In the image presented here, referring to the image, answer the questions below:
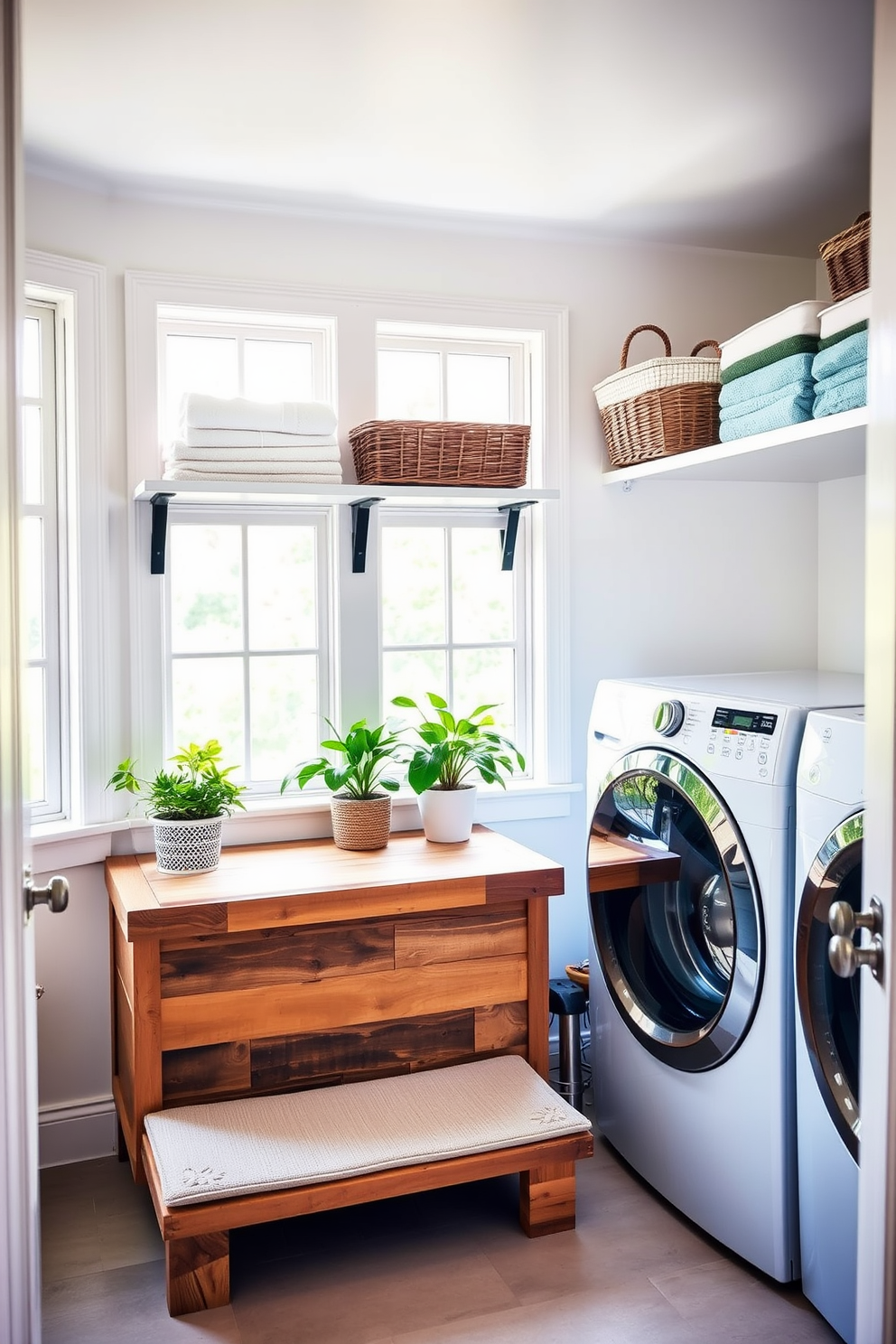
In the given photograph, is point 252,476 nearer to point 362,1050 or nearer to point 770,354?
point 770,354

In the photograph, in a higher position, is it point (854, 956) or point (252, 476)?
point (252, 476)

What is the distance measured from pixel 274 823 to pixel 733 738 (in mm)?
1170

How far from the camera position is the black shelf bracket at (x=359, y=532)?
269 centimetres

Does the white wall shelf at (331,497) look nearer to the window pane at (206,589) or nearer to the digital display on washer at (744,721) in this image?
the window pane at (206,589)

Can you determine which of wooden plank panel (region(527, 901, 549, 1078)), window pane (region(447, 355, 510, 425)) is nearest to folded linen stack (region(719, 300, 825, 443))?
window pane (region(447, 355, 510, 425))

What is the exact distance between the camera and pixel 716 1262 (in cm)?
213

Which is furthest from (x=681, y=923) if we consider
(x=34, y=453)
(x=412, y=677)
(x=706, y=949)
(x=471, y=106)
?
(x=34, y=453)

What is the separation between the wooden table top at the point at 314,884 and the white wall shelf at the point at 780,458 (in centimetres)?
100

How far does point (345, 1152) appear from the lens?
2.04 metres

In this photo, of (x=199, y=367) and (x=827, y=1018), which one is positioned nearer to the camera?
(x=827, y=1018)

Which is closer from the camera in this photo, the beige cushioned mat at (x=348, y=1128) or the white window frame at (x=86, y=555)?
the beige cushioned mat at (x=348, y=1128)

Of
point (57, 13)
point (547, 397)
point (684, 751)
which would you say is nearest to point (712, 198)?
point (547, 397)

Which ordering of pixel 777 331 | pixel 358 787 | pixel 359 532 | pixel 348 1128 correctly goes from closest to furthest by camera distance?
pixel 348 1128 → pixel 777 331 → pixel 358 787 → pixel 359 532

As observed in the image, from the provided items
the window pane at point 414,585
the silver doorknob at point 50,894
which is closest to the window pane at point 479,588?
the window pane at point 414,585
